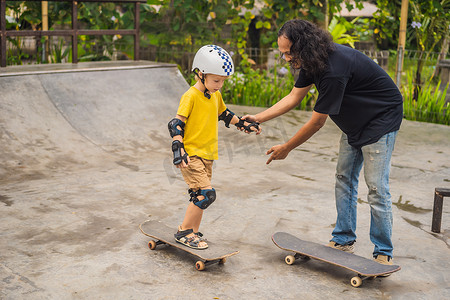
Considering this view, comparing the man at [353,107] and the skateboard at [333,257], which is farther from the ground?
the man at [353,107]

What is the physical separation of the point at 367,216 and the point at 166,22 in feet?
24.0

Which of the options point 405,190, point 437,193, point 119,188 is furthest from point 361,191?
point 119,188

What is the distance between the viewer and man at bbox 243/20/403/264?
3.15 meters

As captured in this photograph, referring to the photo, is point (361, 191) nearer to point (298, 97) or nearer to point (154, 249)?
point (298, 97)

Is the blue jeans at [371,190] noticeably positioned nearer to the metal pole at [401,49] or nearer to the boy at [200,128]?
the boy at [200,128]

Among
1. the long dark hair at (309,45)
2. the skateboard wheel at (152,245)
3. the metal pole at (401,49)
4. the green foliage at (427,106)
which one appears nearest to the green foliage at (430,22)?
the metal pole at (401,49)

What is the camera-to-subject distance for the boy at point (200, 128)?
10.9ft

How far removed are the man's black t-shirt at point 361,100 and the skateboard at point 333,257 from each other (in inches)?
27.9

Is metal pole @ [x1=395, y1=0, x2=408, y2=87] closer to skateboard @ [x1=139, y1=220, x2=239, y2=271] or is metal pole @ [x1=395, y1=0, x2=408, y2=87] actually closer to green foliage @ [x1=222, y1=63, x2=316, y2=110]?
green foliage @ [x1=222, y1=63, x2=316, y2=110]

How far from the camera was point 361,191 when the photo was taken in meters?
5.21

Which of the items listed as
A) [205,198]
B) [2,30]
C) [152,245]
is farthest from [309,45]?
[2,30]

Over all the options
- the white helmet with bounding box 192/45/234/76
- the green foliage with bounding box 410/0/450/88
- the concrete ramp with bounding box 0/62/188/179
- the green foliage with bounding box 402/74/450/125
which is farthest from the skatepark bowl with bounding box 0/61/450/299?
the green foliage with bounding box 410/0/450/88

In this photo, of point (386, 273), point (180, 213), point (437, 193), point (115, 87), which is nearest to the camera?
point (386, 273)

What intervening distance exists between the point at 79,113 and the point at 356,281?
4526 millimetres
